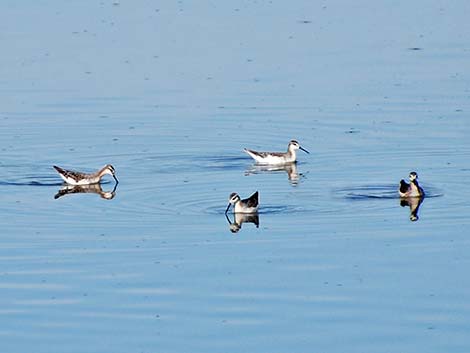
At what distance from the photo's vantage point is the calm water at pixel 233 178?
46.9 feet

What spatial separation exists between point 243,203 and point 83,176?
3526 millimetres

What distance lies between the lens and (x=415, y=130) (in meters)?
24.6

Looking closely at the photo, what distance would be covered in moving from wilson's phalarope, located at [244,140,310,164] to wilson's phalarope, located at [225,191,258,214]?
368 cm

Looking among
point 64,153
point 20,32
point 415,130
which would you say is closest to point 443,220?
point 415,130

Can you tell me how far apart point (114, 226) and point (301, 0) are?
79.6ft

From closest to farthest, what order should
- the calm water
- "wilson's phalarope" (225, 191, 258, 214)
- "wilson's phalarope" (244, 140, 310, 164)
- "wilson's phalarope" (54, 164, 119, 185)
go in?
the calm water
"wilson's phalarope" (225, 191, 258, 214)
"wilson's phalarope" (54, 164, 119, 185)
"wilson's phalarope" (244, 140, 310, 164)

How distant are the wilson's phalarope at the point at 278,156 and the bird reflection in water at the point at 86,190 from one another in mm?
2673

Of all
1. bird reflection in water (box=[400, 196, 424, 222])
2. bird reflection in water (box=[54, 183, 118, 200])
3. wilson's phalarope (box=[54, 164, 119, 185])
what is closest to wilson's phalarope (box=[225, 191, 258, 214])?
bird reflection in water (box=[400, 196, 424, 222])

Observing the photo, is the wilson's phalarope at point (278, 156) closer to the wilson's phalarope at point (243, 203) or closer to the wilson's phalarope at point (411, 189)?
the wilson's phalarope at point (411, 189)

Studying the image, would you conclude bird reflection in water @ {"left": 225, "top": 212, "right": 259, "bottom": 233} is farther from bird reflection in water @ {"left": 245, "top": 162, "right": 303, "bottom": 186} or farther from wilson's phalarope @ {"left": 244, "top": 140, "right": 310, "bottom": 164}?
wilson's phalarope @ {"left": 244, "top": 140, "right": 310, "bottom": 164}

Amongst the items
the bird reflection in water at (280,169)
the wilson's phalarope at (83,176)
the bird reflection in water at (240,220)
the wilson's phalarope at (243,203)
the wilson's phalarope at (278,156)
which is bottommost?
the bird reflection in water at (240,220)

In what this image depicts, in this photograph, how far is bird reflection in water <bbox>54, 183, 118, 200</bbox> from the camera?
21.2 metres

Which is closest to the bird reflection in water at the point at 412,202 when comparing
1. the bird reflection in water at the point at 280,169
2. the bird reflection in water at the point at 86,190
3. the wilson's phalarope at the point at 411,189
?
the wilson's phalarope at the point at 411,189

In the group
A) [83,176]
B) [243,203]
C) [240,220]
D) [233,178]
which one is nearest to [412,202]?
[243,203]
